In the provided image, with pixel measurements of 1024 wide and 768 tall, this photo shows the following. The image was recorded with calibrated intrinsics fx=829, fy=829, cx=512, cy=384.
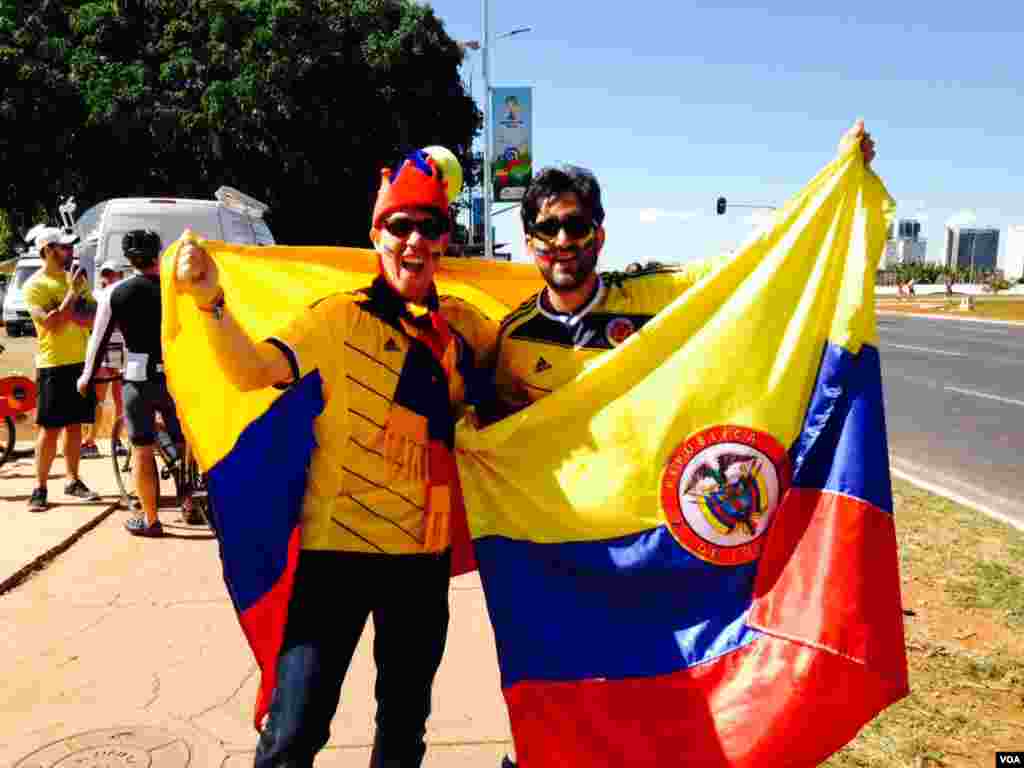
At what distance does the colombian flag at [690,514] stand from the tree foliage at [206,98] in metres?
20.7

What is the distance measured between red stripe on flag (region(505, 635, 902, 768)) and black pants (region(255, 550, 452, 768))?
13.0 inches

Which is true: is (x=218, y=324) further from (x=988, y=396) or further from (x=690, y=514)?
(x=988, y=396)

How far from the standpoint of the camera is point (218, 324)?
80.7 inches

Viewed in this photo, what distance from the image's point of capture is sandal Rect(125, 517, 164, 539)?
552 centimetres

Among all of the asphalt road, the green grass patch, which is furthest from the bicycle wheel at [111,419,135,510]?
the asphalt road

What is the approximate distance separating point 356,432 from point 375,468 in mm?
112

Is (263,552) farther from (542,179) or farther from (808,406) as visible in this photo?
(808,406)

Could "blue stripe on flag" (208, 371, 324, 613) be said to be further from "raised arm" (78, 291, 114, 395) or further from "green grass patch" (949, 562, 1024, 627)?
"green grass patch" (949, 562, 1024, 627)

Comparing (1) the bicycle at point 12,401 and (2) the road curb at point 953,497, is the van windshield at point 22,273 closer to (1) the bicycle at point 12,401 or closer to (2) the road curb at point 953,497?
(1) the bicycle at point 12,401

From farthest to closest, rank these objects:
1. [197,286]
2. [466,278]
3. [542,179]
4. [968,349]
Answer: [968,349], [466,278], [542,179], [197,286]

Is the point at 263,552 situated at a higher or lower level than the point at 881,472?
lower

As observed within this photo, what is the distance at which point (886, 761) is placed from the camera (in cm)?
292

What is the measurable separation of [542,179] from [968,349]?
1982 centimetres

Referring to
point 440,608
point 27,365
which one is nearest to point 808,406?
point 440,608
